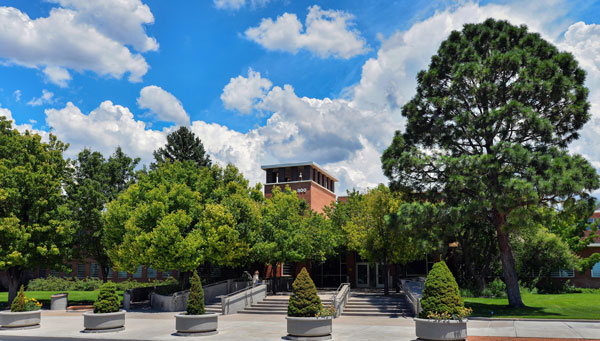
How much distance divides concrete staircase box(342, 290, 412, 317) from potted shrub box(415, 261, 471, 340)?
27.1 ft

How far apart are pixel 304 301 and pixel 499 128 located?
14684 mm

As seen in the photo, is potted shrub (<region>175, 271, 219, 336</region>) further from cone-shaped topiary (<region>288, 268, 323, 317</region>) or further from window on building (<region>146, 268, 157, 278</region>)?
window on building (<region>146, 268, 157, 278</region>)

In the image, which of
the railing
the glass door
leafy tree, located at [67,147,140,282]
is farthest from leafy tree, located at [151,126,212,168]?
the railing

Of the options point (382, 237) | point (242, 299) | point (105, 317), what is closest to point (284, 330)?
point (105, 317)

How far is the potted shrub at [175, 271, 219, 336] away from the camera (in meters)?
17.0

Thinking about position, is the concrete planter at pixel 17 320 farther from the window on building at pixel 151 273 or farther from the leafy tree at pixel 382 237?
the window on building at pixel 151 273

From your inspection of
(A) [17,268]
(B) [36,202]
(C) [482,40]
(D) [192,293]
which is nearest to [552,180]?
(C) [482,40]

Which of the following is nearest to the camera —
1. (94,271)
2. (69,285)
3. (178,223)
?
(178,223)

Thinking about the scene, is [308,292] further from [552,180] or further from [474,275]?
[474,275]

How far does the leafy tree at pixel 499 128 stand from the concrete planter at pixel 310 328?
10.2 meters

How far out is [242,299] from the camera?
2683 cm

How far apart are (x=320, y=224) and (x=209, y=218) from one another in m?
9.72

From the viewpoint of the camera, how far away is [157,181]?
99.5 feet

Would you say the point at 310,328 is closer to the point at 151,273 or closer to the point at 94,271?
the point at 151,273
